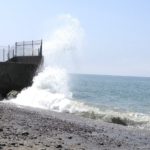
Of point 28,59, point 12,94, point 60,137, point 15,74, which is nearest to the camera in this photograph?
point 60,137

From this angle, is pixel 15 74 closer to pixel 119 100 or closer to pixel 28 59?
pixel 28 59

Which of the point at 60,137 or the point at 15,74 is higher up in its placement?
the point at 15,74

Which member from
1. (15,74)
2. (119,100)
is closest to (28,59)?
(15,74)

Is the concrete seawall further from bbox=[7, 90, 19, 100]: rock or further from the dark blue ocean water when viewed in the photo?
the dark blue ocean water

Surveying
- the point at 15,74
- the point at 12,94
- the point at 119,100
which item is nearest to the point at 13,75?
the point at 15,74

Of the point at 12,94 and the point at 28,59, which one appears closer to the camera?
the point at 12,94

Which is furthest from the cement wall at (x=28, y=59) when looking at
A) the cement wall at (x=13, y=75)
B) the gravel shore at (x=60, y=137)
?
the gravel shore at (x=60, y=137)

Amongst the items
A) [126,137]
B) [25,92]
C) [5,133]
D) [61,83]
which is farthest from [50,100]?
[5,133]

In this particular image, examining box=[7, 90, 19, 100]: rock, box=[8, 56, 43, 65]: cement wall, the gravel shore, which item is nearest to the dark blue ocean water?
box=[8, 56, 43, 65]: cement wall

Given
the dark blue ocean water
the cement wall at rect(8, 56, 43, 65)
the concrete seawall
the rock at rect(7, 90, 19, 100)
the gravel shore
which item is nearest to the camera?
the gravel shore

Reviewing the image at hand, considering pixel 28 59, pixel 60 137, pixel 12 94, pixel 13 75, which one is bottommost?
pixel 12 94

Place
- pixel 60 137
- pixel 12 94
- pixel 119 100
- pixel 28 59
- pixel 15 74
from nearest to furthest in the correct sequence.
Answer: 1. pixel 60 137
2. pixel 12 94
3. pixel 15 74
4. pixel 28 59
5. pixel 119 100

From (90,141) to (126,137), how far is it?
2.33 meters

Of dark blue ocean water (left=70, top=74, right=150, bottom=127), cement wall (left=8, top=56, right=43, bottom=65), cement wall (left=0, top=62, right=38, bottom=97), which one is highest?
cement wall (left=8, top=56, right=43, bottom=65)
